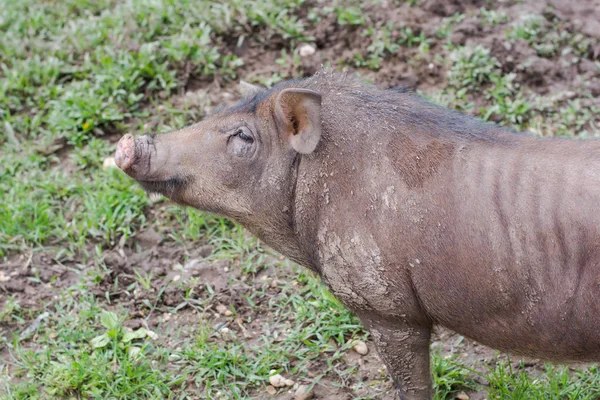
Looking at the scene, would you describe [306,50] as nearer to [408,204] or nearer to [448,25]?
[448,25]

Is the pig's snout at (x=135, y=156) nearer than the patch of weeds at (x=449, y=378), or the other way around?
the pig's snout at (x=135, y=156)

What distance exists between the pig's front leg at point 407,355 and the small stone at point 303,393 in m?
0.72

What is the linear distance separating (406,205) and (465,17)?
13.0 ft

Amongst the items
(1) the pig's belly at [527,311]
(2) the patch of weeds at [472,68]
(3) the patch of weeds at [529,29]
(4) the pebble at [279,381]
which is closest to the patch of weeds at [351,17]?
(2) the patch of weeds at [472,68]

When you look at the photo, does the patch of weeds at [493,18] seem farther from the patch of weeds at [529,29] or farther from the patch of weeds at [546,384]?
the patch of weeds at [546,384]

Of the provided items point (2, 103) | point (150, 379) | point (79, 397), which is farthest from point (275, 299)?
point (2, 103)

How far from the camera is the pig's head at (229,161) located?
14.9 ft

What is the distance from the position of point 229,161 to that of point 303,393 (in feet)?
5.26

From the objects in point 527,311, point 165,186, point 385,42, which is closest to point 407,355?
point 527,311

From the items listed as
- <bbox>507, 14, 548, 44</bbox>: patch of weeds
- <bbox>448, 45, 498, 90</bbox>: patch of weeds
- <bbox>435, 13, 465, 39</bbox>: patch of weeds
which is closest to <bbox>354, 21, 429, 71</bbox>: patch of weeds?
<bbox>435, 13, 465, 39</bbox>: patch of weeds

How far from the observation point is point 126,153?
4.62 m

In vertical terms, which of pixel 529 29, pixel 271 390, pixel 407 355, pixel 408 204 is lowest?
pixel 271 390

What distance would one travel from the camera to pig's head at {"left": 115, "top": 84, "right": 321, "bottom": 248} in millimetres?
4535

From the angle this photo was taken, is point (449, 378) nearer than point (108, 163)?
Yes
